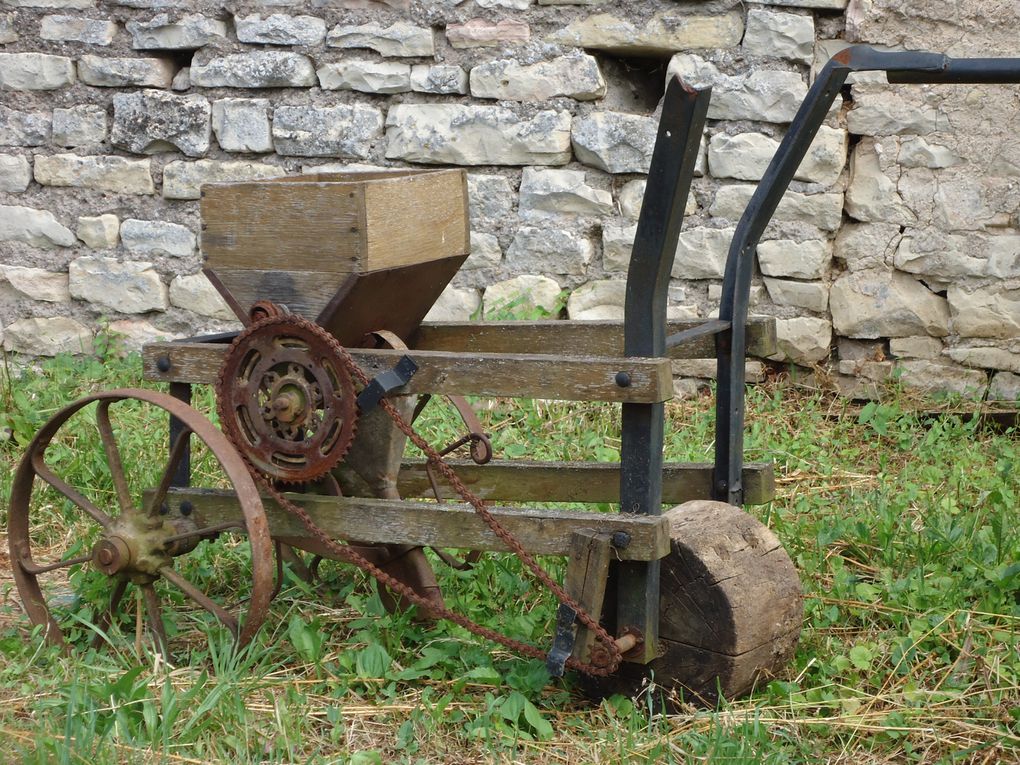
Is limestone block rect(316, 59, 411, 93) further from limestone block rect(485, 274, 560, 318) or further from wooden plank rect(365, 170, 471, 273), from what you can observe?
wooden plank rect(365, 170, 471, 273)

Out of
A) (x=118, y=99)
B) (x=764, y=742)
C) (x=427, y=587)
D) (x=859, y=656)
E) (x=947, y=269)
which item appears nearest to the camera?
(x=764, y=742)

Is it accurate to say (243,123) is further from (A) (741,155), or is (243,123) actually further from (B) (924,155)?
(B) (924,155)

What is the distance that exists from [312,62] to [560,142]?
1043mm

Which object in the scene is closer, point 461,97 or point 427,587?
point 427,587

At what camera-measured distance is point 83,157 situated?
4.97 metres

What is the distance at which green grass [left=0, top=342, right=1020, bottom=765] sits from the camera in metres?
2.45

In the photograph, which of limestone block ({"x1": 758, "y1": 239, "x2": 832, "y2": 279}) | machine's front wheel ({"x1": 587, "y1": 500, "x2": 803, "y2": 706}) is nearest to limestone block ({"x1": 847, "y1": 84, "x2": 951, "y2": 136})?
limestone block ({"x1": 758, "y1": 239, "x2": 832, "y2": 279})

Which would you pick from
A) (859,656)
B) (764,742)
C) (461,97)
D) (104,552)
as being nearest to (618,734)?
(764,742)

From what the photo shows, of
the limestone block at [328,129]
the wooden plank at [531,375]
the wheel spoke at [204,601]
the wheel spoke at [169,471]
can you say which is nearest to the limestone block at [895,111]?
the limestone block at [328,129]

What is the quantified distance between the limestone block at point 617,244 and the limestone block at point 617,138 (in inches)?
8.9

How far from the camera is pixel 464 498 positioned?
2.63 metres

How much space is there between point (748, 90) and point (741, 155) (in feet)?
0.79

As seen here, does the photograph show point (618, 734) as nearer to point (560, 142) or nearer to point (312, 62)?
point (560, 142)

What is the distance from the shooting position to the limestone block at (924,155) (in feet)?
14.4
